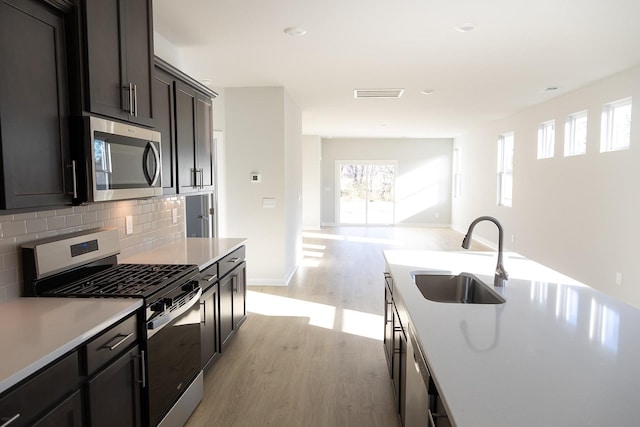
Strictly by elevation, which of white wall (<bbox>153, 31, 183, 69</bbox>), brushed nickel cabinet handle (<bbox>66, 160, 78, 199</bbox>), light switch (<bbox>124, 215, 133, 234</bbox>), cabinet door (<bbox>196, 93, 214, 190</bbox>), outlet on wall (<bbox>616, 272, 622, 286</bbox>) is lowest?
outlet on wall (<bbox>616, 272, 622, 286</bbox>)

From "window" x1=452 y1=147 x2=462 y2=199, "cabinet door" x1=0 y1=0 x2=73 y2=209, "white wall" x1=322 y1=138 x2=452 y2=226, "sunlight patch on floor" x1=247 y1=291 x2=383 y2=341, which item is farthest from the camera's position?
"white wall" x1=322 y1=138 x2=452 y2=226

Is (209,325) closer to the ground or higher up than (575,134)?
closer to the ground

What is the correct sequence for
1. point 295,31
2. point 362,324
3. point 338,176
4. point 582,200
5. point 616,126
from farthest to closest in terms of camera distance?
point 338,176 < point 582,200 < point 616,126 < point 362,324 < point 295,31

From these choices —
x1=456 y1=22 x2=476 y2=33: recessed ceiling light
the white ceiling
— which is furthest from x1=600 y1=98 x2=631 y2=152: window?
x1=456 y1=22 x2=476 y2=33: recessed ceiling light

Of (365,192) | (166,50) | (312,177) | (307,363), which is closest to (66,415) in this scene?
(307,363)

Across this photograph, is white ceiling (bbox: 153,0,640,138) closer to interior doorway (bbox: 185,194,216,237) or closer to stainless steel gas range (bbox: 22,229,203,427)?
interior doorway (bbox: 185,194,216,237)

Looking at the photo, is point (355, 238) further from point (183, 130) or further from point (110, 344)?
point (110, 344)

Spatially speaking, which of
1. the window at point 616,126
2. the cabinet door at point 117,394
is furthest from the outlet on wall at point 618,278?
the cabinet door at point 117,394

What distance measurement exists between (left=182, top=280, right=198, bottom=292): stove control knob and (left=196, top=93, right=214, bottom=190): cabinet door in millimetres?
1240

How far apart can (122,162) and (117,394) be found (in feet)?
3.75

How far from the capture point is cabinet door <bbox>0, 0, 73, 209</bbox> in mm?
1562

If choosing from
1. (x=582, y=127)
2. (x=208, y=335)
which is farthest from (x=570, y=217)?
(x=208, y=335)

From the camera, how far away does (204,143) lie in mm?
3771

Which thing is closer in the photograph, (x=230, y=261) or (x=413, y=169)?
(x=230, y=261)
